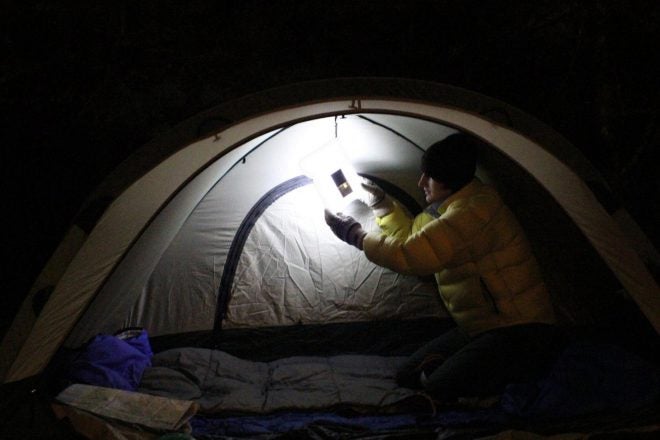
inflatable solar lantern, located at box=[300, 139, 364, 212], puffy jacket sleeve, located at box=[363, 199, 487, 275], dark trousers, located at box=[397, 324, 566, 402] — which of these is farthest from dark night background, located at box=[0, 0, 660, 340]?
inflatable solar lantern, located at box=[300, 139, 364, 212]

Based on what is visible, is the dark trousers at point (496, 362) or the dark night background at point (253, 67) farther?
the dark night background at point (253, 67)

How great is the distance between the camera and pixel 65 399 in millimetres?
1765

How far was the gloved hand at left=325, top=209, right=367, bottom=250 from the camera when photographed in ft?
7.35

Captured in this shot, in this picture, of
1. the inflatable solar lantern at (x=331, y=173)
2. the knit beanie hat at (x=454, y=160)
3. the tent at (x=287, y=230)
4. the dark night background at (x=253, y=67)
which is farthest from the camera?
the dark night background at (x=253, y=67)

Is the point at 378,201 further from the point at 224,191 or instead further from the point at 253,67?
the point at 253,67

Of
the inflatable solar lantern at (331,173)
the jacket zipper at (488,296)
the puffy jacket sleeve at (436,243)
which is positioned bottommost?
the jacket zipper at (488,296)

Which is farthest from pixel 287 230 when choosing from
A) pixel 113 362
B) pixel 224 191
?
pixel 113 362

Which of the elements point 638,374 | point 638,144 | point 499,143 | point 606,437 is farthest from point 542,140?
point 638,144

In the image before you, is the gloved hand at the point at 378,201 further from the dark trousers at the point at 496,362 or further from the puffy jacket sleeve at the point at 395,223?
the dark trousers at the point at 496,362

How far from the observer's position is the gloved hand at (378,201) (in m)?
2.53

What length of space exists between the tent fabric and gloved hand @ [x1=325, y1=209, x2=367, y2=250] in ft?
1.56

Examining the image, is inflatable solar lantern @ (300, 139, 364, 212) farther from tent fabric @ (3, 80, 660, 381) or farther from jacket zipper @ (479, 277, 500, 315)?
jacket zipper @ (479, 277, 500, 315)

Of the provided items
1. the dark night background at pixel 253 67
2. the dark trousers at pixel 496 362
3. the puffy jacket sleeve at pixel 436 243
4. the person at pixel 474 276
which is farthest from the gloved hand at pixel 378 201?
the dark night background at pixel 253 67

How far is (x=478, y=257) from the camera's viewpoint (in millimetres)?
2121
